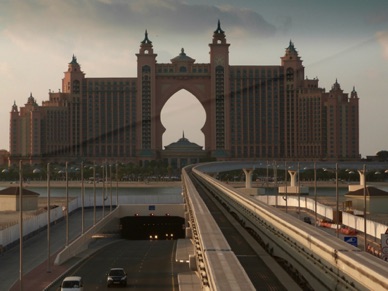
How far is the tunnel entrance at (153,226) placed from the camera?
91.9 m

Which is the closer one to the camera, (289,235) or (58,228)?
(289,235)

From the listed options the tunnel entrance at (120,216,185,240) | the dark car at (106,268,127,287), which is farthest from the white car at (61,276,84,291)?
the tunnel entrance at (120,216,185,240)

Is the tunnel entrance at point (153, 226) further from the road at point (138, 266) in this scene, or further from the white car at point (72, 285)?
the white car at point (72, 285)

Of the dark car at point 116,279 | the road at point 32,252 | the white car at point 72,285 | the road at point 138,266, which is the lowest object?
the road at point 138,266

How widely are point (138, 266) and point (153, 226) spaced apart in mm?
40286

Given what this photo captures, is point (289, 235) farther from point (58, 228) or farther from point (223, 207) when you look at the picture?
point (58, 228)

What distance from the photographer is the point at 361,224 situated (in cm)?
5984

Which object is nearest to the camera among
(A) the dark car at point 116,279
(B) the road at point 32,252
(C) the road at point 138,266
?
(A) the dark car at point 116,279

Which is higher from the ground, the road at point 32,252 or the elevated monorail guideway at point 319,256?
the elevated monorail guideway at point 319,256

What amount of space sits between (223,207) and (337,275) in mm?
39652

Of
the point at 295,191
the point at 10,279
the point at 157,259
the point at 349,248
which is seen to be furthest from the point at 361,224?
the point at 295,191

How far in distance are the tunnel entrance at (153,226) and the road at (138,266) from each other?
19.8 metres

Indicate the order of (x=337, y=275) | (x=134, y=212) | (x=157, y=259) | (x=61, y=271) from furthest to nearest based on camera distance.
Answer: (x=134, y=212), (x=157, y=259), (x=61, y=271), (x=337, y=275)

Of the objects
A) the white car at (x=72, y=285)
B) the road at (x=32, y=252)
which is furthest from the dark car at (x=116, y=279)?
the road at (x=32, y=252)
